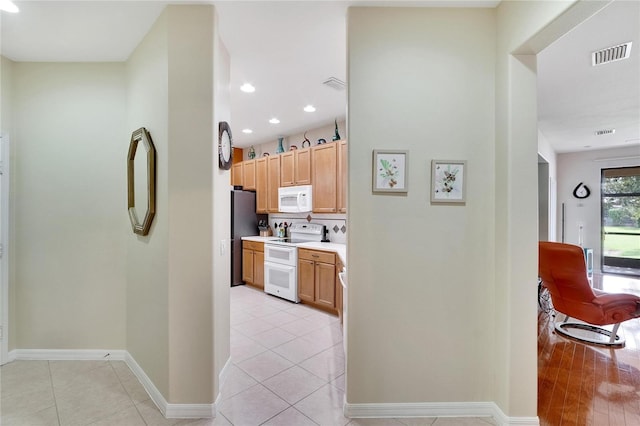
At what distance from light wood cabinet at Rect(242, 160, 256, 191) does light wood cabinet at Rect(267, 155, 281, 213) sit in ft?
1.56

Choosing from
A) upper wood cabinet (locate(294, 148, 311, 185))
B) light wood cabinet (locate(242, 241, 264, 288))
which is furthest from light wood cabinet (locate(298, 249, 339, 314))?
upper wood cabinet (locate(294, 148, 311, 185))

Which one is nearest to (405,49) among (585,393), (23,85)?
(585,393)

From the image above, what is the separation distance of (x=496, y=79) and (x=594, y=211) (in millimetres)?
6467

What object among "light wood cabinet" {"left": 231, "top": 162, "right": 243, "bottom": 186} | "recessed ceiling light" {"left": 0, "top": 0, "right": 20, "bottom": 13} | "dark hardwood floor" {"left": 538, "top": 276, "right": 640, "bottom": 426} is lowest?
"dark hardwood floor" {"left": 538, "top": 276, "right": 640, "bottom": 426}

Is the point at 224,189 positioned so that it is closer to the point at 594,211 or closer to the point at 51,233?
the point at 51,233

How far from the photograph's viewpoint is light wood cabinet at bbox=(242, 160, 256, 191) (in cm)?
554

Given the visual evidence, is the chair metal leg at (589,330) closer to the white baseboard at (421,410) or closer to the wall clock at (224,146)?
the white baseboard at (421,410)

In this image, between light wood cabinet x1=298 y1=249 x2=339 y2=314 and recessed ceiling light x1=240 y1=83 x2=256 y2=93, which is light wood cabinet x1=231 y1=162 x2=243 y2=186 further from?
recessed ceiling light x1=240 y1=83 x2=256 y2=93

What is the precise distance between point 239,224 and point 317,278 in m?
2.12

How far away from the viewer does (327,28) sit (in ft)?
7.00

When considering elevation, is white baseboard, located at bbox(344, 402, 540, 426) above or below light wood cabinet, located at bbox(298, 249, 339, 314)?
below

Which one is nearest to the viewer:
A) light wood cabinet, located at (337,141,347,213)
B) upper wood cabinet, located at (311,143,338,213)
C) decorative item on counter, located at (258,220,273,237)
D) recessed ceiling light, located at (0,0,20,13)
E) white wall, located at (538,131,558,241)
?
recessed ceiling light, located at (0,0,20,13)

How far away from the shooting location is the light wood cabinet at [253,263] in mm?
4910

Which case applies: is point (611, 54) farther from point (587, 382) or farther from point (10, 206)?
point (10, 206)
